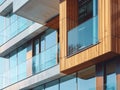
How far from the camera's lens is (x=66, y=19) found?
21344 millimetres

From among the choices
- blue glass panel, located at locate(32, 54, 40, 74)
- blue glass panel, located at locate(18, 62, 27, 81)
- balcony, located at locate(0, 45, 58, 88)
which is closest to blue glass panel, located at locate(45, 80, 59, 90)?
balcony, located at locate(0, 45, 58, 88)

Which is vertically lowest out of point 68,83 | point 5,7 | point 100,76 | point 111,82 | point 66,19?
point 111,82

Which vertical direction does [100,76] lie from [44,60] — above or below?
below

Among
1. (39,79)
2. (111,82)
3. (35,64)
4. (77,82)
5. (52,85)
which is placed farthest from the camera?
(35,64)

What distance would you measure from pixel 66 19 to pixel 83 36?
181 centimetres

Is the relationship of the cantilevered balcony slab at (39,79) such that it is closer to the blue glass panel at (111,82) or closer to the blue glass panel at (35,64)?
the blue glass panel at (35,64)

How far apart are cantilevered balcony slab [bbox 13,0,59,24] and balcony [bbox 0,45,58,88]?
1.85 m

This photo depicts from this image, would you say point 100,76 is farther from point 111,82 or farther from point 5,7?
point 5,7

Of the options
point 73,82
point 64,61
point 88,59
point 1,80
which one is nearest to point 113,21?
point 88,59

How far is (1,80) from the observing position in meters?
30.6

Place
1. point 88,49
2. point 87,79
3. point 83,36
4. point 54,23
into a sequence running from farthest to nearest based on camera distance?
point 54,23 < point 87,79 < point 83,36 < point 88,49

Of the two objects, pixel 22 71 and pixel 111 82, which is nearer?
pixel 111 82

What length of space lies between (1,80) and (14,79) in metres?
2.21

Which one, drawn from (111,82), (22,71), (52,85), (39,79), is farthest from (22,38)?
(111,82)
